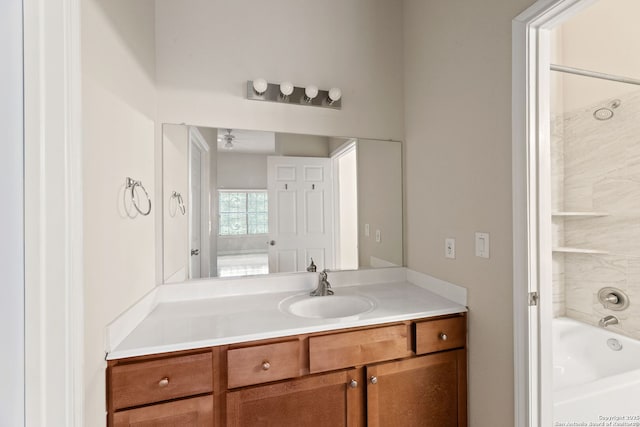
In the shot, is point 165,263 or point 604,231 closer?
point 165,263

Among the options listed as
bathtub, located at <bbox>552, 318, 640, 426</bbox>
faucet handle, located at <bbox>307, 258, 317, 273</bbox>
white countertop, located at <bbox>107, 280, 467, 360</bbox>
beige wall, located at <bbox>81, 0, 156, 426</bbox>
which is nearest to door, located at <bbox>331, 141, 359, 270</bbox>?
faucet handle, located at <bbox>307, 258, 317, 273</bbox>

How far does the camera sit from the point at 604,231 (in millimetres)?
1916

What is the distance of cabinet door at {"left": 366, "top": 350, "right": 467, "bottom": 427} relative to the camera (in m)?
1.25

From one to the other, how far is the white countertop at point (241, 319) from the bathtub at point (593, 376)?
2.02ft

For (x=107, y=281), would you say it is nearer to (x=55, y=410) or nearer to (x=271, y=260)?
(x=55, y=410)

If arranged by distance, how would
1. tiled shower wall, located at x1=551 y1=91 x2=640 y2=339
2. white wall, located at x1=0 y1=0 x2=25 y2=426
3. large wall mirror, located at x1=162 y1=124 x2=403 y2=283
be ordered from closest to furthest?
1. white wall, located at x1=0 y1=0 x2=25 y2=426
2. large wall mirror, located at x1=162 y1=124 x2=403 y2=283
3. tiled shower wall, located at x1=551 y1=91 x2=640 y2=339

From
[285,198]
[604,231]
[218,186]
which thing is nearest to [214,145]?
[218,186]

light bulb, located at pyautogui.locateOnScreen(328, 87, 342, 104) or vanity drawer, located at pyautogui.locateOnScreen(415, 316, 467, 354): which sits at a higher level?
light bulb, located at pyautogui.locateOnScreen(328, 87, 342, 104)

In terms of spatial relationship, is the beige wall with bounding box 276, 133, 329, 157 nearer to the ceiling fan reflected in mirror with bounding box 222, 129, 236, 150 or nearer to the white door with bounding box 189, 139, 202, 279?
the ceiling fan reflected in mirror with bounding box 222, 129, 236, 150

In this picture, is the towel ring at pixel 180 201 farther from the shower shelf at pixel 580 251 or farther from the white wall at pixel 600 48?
the white wall at pixel 600 48

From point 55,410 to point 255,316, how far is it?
2.22 ft

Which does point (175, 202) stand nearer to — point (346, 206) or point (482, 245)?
point (346, 206)

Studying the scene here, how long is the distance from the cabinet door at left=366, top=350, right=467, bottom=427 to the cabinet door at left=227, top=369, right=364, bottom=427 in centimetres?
7

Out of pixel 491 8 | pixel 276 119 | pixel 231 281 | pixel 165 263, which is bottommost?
pixel 231 281
